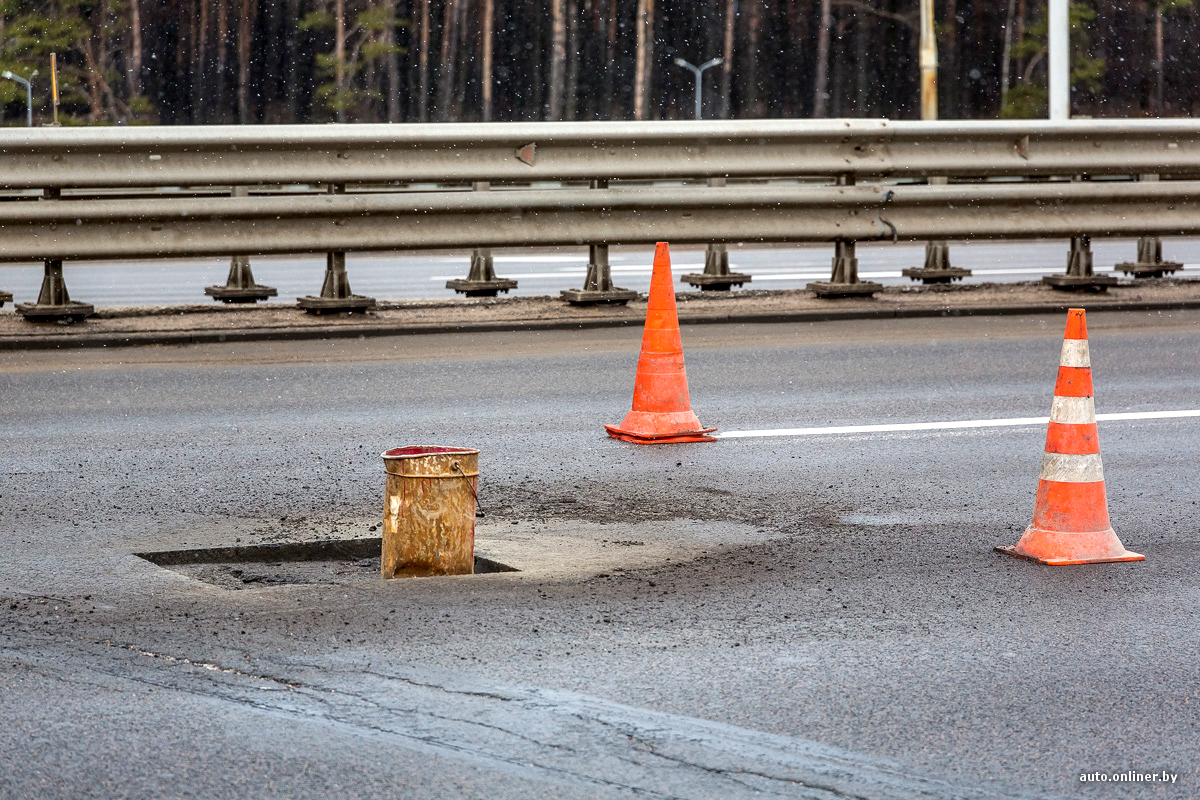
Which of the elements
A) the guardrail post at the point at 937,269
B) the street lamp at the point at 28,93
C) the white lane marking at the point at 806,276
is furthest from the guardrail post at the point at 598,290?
the street lamp at the point at 28,93

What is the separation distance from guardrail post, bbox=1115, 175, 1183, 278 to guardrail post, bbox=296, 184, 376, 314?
748 cm

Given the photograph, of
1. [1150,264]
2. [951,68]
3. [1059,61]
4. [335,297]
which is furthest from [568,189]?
[951,68]

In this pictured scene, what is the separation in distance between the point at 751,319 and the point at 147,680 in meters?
Answer: 8.42

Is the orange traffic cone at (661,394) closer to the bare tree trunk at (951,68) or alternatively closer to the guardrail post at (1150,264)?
the guardrail post at (1150,264)

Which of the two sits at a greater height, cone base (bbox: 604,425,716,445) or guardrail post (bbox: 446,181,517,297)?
guardrail post (bbox: 446,181,517,297)

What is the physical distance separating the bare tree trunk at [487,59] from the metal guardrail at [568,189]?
23433mm

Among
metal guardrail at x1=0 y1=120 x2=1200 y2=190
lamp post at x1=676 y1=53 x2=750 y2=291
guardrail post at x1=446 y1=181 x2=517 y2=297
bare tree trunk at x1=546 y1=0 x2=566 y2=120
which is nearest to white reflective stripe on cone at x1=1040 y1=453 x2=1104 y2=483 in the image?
metal guardrail at x1=0 y1=120 x2=1200 y2=190

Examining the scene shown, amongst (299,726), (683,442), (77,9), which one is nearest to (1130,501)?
(683,442)

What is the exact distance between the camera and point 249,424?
319 inches

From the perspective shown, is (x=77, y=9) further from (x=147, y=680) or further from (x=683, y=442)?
(x=147, y=680)

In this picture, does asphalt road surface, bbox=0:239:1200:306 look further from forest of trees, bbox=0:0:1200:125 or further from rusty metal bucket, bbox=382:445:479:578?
forest of trees, bbox=0:0:1200:125

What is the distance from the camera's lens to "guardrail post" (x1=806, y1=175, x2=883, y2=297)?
12922mm

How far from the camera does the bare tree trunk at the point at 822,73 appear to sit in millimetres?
40625

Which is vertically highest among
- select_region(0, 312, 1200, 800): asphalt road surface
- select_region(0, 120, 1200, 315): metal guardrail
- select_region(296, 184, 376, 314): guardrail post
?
select_region(0, 120, 1200, 315): metal guardrail
